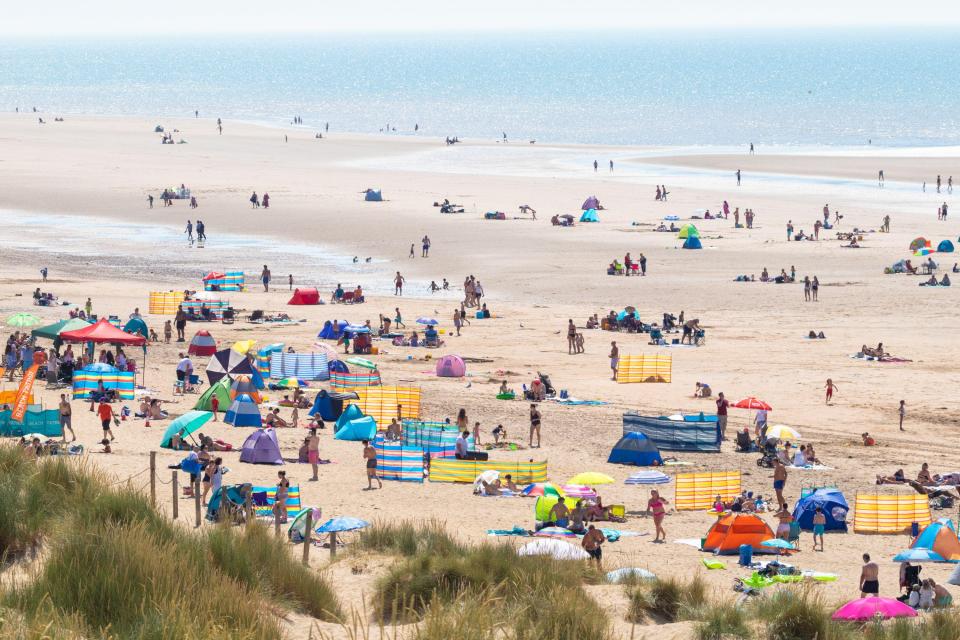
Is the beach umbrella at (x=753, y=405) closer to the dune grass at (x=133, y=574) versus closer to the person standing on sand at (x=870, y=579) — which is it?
the person standing on sand at (x=870, y=579)

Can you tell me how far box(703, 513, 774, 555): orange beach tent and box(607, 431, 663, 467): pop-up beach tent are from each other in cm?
510

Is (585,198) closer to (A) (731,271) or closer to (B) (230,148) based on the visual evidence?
(A) (731,271)

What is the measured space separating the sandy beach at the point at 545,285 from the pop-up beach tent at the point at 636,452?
0.29 m

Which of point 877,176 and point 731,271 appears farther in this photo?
point 877,176

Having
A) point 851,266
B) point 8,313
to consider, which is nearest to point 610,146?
point 851,266

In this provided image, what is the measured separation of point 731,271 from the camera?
43.7 meters

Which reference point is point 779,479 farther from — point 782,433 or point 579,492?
point 782,433

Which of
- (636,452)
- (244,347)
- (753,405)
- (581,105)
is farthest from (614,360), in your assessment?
(581,105)

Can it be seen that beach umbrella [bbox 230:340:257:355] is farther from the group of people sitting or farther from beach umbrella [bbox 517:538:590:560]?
beach umbrella [bbox 517:538:590:560]

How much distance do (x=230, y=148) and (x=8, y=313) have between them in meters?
50.9

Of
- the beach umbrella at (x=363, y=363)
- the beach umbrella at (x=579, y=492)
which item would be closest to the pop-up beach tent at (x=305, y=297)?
the beach umbrella at (x=363, y=363)

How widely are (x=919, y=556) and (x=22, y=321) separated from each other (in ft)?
70.9

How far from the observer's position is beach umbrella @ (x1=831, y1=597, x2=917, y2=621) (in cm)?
1118

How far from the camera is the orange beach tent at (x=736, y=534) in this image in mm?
17391
